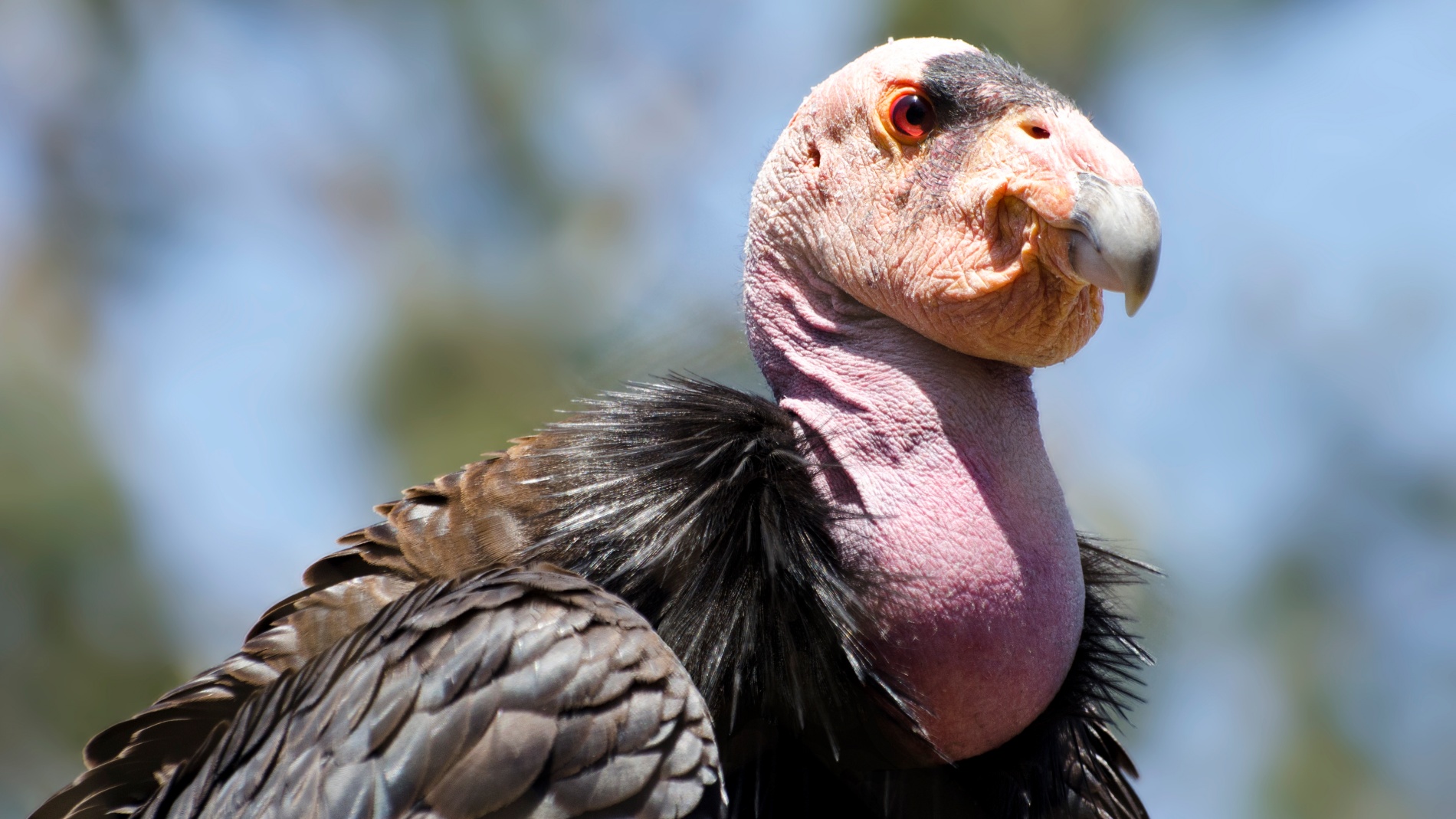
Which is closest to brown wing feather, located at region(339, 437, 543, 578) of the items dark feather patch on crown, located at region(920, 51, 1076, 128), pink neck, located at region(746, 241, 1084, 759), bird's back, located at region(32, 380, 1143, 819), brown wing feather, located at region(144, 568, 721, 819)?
bird's back, located at region(32, 380, 1143, 819)

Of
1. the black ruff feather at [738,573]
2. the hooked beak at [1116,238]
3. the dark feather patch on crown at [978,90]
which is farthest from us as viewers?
the dark feather patch on crown at [978,90]

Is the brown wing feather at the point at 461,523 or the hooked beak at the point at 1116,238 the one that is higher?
the hooked beak at the point at 1116,238

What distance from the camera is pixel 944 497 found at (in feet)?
10.4

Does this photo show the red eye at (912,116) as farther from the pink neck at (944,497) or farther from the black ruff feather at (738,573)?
the black ruff feather at (738,573)

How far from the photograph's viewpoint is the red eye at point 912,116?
11.2ft

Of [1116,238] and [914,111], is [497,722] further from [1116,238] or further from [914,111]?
[914,111]

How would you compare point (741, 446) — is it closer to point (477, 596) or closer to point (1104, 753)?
point (477, 596)

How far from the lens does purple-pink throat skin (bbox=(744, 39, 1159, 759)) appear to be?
9.95 feet

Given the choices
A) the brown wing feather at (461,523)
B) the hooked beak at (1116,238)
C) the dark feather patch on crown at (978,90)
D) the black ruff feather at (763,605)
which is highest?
the dark feather patch on crown at (978,90)

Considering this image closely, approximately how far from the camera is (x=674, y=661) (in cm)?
278

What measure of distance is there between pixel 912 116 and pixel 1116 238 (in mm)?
748

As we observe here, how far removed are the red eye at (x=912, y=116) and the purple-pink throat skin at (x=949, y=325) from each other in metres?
0.02

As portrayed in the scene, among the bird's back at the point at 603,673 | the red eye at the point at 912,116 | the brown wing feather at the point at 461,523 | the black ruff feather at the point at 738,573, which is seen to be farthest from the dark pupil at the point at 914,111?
the brown wing feather at the point at 461,523

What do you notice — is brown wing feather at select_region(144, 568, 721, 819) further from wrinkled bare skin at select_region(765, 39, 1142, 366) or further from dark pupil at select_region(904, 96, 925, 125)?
dark pupil at select_region(904, 96, 925, 125)
